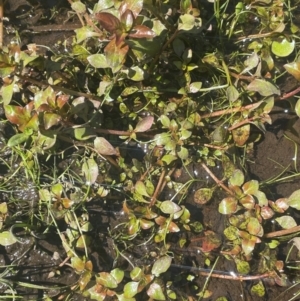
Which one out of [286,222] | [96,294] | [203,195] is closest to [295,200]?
[286,222]

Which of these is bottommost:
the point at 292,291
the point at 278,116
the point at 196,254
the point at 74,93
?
the point at 292,291

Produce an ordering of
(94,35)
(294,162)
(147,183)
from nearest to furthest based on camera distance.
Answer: (94,35)
(147,183)
(294,162)

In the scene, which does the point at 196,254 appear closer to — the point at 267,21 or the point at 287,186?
the point at 287,186

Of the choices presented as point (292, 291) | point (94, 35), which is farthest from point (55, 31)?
point (292, 291)

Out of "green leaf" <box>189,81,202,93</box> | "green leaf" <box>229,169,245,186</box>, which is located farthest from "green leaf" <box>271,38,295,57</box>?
"green leaf" <box>229,169,245,186</box>

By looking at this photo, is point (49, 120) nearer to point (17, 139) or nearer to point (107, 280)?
point (17, 139)

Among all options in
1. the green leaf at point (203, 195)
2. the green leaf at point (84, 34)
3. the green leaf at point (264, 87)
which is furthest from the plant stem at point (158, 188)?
the green leaf at point (84, 34)

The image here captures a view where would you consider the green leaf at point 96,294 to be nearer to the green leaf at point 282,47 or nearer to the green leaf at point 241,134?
the green leaf at point 241,134
